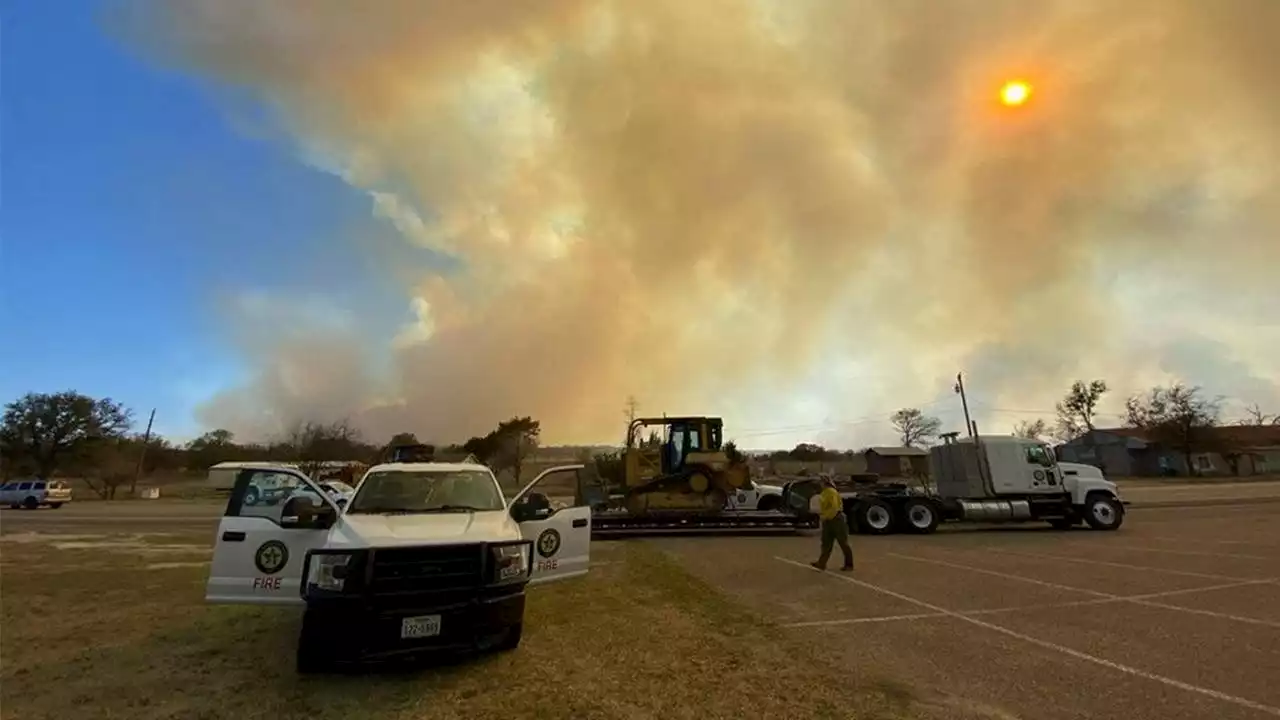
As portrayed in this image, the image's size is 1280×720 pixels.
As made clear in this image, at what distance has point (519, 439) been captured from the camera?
212 ft

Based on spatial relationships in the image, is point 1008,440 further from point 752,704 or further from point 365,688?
point 365,688

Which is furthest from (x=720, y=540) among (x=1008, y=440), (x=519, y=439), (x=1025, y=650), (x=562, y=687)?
(x=519, y=439)

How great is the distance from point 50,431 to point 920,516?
3030 inches

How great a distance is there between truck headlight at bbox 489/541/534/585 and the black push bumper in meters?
0.27

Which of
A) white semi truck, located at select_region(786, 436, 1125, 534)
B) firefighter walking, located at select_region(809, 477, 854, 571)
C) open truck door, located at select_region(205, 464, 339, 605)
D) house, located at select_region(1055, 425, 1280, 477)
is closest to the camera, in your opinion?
open truck door, located at select_region(205, 464, 339, 605)

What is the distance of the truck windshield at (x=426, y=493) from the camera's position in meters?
7.07

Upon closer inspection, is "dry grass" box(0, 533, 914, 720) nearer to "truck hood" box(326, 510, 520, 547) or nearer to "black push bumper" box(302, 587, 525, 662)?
"black push bumper" box(302, 587, 525, 662)

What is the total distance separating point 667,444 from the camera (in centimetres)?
2005

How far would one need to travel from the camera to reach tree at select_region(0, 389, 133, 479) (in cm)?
5900

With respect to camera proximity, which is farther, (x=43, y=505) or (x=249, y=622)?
(x=43, y=505)

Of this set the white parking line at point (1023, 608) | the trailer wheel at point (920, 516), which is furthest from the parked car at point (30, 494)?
the white parking line at point (1023, 608)

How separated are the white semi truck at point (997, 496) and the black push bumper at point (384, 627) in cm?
1555

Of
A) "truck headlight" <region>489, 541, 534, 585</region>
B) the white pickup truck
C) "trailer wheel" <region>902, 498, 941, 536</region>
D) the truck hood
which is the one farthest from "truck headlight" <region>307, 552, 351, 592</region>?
"trailer wheel" <region>902, 498, 941, 536</region>

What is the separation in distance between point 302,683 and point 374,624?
1112 millimetres
